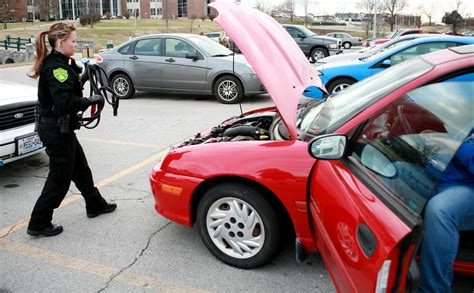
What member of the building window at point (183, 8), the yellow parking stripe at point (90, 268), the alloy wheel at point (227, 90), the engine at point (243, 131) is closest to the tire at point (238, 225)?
the yellow parking stripe at point (90, 268)

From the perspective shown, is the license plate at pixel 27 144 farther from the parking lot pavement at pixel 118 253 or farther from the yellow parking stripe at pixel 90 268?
the yellow parking stripe at pixel 90 268

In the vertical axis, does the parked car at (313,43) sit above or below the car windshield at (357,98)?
above

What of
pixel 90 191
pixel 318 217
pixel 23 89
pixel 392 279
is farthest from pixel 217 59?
pixel 392 279

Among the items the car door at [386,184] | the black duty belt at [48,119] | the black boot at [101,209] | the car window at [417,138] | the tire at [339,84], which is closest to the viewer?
the car door at [386,184]

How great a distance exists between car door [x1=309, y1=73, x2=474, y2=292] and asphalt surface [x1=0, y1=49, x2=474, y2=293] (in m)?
0.73

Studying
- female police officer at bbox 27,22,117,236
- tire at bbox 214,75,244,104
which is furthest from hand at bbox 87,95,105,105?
tire at bbox 214,75,244,104

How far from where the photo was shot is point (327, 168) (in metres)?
2.23

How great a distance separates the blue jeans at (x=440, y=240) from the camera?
1847mm

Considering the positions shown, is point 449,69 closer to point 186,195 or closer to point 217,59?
point 186,195

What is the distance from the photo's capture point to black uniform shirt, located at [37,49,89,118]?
317 centimetres

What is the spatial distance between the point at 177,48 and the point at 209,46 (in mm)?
752

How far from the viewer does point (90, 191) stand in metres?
3.84

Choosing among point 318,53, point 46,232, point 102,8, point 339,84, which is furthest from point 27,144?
point 102,8

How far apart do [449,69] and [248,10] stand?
5.76 feet
